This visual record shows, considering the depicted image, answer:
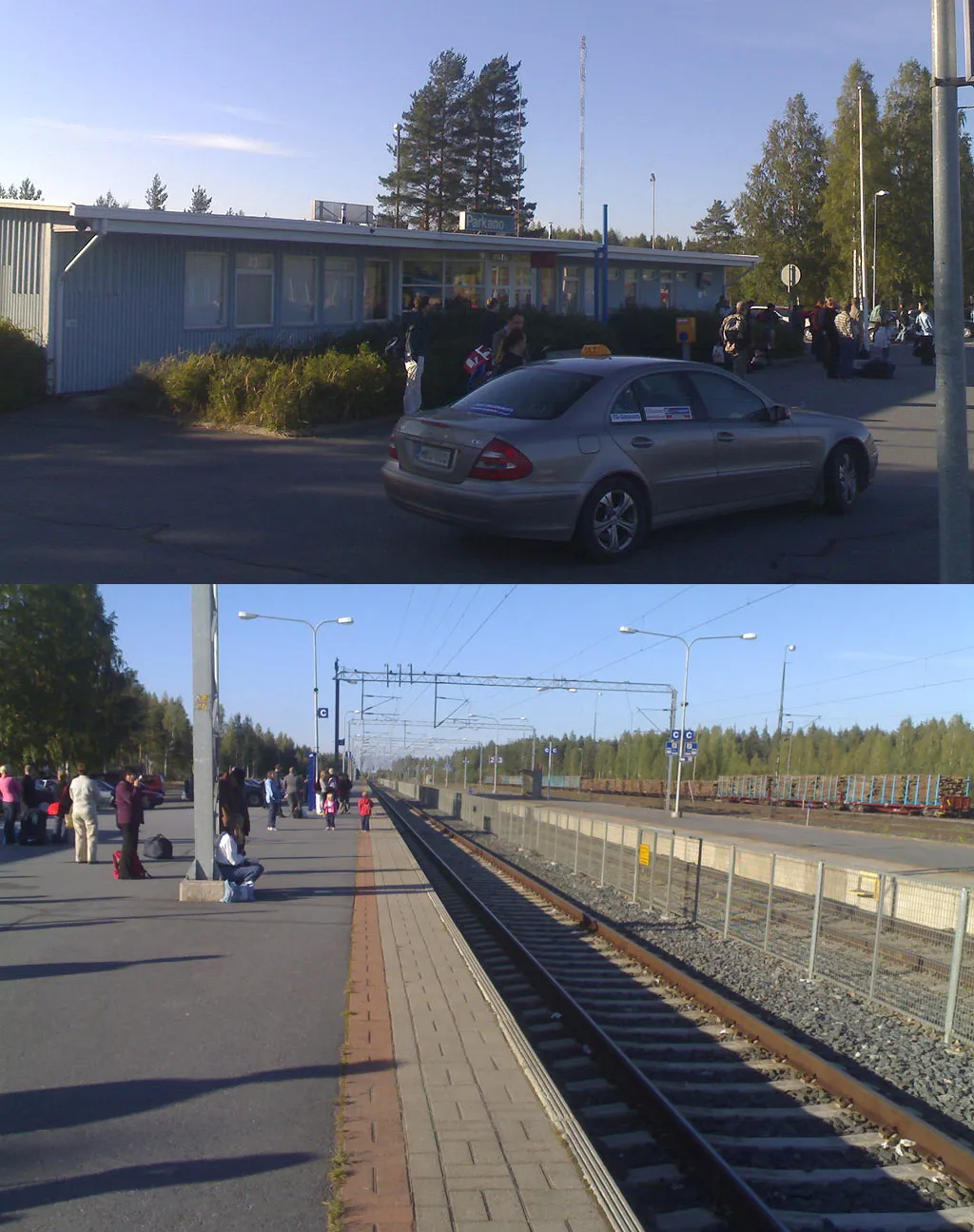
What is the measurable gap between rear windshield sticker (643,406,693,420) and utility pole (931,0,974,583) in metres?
2.26

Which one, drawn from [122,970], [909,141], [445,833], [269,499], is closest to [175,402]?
[269,499]

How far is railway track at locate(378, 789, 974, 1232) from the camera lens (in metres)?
5.31

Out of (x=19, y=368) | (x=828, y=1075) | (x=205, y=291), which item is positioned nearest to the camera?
(x=828, y=1075)

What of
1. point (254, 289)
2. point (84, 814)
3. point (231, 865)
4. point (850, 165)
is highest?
point (850, 165)

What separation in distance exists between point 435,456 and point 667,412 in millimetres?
2109

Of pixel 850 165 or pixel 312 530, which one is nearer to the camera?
pixel 312 530

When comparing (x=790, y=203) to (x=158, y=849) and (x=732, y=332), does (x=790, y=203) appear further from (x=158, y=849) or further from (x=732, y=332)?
(x=158, y=849)

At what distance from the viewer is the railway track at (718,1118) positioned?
5.31 metres

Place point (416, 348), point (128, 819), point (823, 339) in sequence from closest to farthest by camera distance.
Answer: point (128, 819) < point (416, 348) < point (823, 339)

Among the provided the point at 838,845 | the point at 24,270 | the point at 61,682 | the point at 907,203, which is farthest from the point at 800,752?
the point at 24,270

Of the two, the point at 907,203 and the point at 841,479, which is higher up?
the point at 907,203

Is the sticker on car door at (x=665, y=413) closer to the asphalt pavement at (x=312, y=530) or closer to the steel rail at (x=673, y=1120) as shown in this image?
the asphalt pavement at (x=312, y=530)

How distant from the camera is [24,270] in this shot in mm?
22125

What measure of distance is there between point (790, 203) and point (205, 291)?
66164 mm
